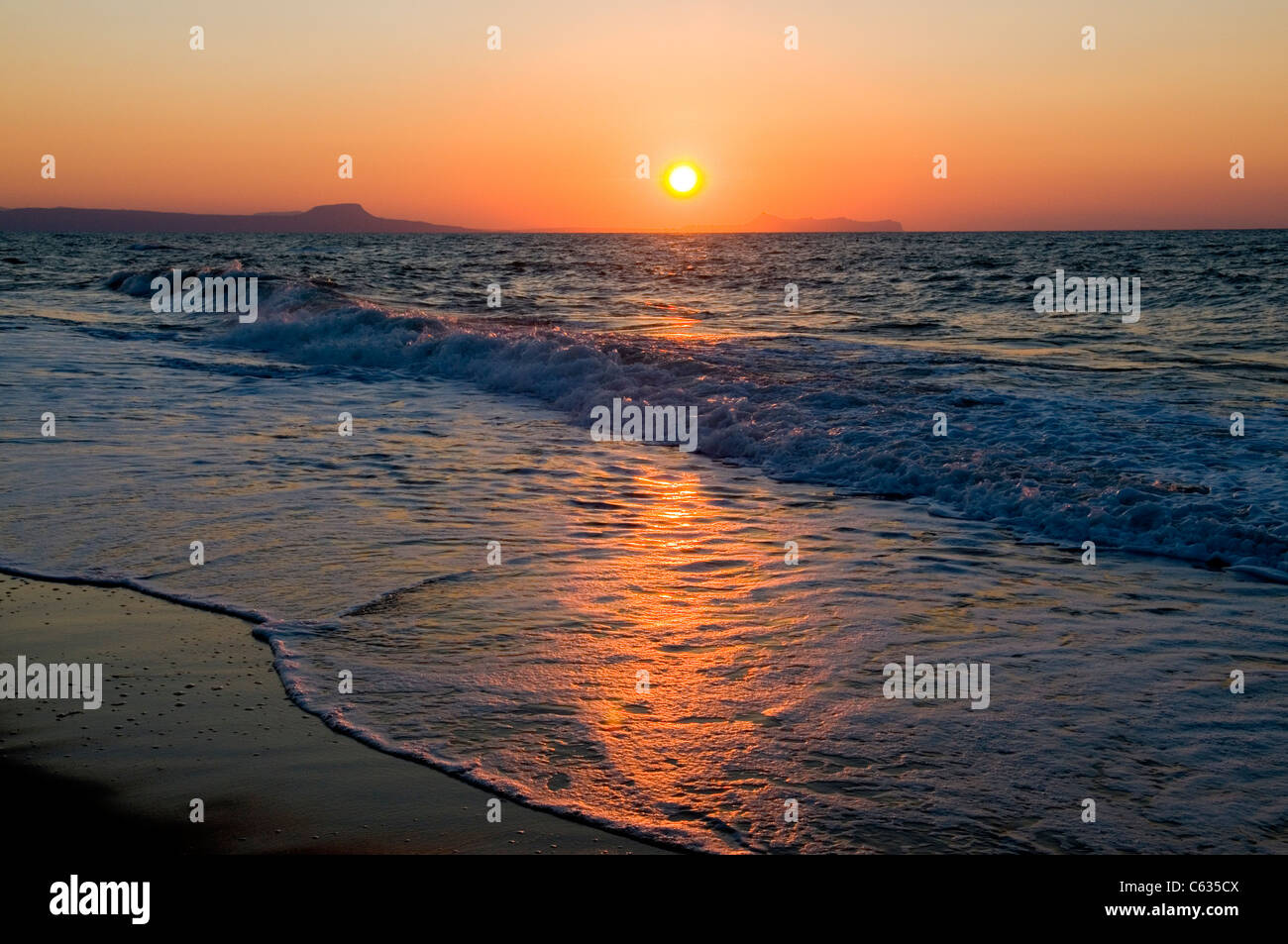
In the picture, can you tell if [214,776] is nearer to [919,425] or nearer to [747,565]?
[747,565]

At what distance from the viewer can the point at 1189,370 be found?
51.8 feet

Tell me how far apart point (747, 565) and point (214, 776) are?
12.6 ft

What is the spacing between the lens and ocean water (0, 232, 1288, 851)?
4059 millimetres

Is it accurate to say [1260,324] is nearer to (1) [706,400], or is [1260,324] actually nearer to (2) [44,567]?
(1) [706,400]

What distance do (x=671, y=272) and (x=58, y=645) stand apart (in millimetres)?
47021

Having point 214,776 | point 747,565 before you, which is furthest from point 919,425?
point 214,776

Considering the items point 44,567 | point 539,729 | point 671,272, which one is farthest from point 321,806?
point 671,272

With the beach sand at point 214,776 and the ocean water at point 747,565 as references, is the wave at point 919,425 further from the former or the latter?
the beach sand at point 214,776

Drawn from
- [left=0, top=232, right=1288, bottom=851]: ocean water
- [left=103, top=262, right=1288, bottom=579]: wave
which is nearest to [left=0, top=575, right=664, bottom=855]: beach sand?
[left=0, top=232, right=1288, bottom=851]: ocean water

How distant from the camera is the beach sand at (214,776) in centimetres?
359

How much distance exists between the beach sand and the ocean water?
0.62 feet

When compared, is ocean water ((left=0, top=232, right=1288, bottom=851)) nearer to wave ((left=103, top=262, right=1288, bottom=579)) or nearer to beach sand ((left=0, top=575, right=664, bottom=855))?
wave ((left=103, top=262, right=1288, bottom=579))

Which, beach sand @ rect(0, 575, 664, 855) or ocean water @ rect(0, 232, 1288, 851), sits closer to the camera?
beach sand @ rect(0, 575, 664, 855)

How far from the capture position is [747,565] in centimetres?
695
